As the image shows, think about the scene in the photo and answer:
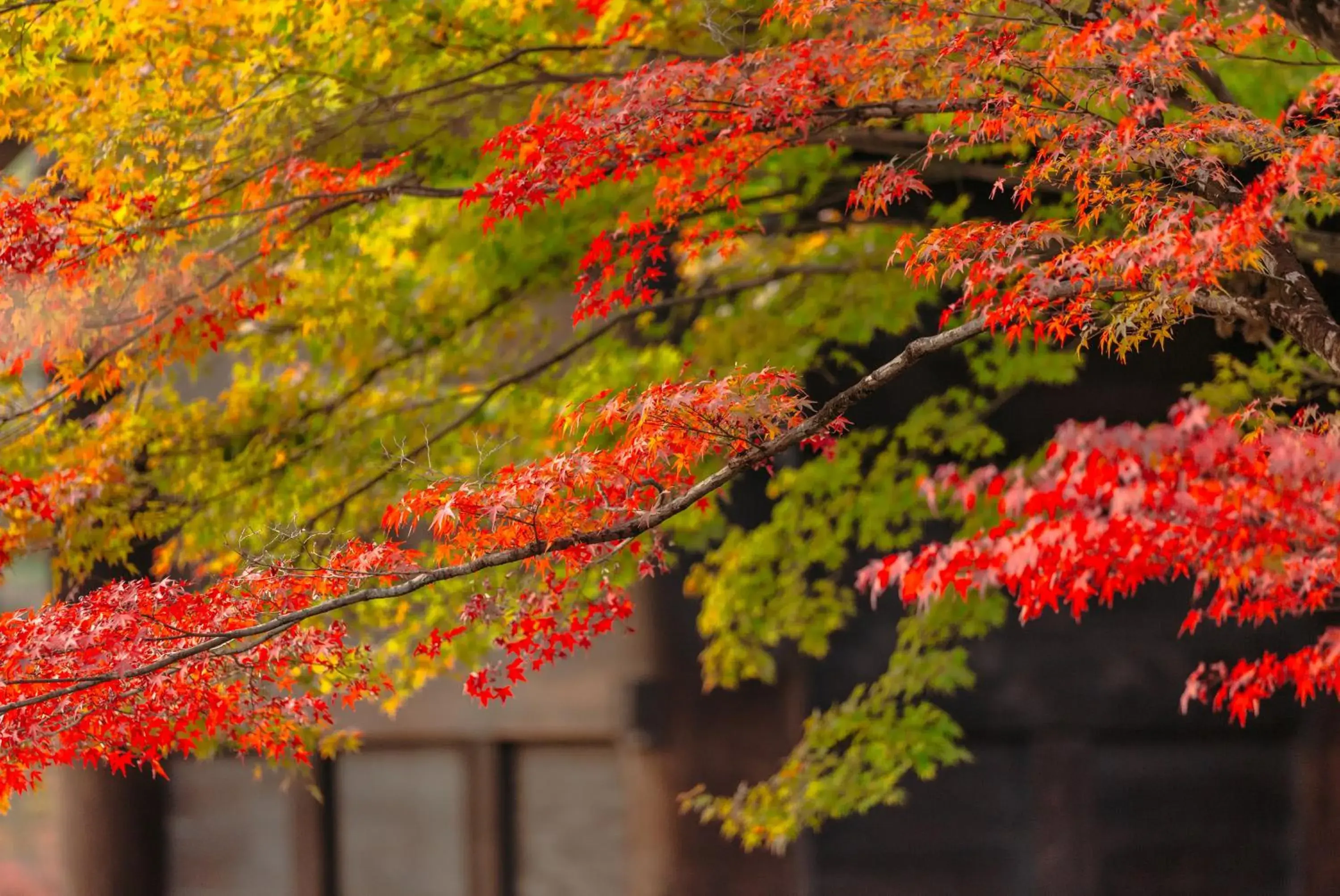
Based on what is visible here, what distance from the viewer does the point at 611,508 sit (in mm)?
5812

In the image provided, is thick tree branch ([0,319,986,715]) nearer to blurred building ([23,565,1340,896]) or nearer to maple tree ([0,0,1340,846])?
maple tree ([0,0,1340,846])

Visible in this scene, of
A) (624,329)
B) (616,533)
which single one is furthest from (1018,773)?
(616,533)

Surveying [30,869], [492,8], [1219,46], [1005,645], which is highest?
[492,8]

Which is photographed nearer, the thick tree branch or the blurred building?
the thick tree branch

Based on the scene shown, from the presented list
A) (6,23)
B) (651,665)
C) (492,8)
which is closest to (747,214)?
(492,8)

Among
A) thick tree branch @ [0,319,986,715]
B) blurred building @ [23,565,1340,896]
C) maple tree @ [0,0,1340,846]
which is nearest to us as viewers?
thick tree branch @ [0,319,986,715]

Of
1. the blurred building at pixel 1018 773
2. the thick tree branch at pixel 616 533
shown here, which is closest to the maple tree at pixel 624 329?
the thick tree branch at pixel 616 533

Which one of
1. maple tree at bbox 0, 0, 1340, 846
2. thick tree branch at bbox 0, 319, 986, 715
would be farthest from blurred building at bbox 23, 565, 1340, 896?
thick tree branch at bbox 0, 319, 986, 715

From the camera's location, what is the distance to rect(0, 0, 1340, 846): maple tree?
5.77m

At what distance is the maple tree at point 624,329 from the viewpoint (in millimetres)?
5766

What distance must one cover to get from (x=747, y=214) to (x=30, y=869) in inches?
642

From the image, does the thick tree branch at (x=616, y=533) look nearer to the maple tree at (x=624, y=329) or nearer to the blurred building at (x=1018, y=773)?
the maple tree at (x=624, y=329)

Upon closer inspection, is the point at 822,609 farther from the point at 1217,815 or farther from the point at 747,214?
the point at 1217,815

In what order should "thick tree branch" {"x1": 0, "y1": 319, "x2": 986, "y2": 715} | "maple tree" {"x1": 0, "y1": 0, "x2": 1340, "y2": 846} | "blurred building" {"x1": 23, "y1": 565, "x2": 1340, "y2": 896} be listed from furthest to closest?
"blurred building" {"x1": 23, "y1": 565, "x2": 1340, "y2": 896}
"maple tree" {"x1": 0, "y1": 0, "x2": 1340, "y2": 846}
"thick tree branch" {"x1": 0, "y1": 319, "x2": 986, "y2": 715}
